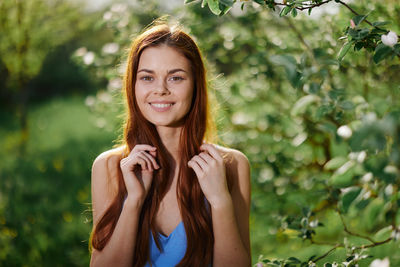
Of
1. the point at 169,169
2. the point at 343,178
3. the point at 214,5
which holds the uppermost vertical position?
the point at 214,5

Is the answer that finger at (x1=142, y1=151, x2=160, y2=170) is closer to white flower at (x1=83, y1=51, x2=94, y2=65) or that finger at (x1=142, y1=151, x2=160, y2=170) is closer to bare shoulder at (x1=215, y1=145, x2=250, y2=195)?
bare shoulder at (x1=215, y1=145, x2=250, y2=195)

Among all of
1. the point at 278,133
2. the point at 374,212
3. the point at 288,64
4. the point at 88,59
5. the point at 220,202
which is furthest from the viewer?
the point at 278,133

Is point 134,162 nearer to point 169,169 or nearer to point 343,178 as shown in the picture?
point 169,169

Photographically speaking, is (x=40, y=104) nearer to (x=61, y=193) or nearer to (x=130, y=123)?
(x=61, y=193)

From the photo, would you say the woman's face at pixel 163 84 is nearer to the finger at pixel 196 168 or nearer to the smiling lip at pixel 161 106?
the smiling lip at pixel 161 106

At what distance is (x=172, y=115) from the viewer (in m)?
1.78

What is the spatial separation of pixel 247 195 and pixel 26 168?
188 inches

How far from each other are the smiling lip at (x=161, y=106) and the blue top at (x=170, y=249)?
548 mm

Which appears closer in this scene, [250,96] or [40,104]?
[250,96]

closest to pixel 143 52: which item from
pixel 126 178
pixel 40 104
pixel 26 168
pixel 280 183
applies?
pixel 126 178

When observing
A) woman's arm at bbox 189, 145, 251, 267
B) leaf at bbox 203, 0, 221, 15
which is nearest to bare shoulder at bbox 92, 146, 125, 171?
woman's arm at bbox 189, 145, 251, 267

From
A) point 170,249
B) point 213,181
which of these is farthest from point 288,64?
point 170,249

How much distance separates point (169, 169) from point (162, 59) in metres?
0.55

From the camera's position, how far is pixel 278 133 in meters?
3.25
